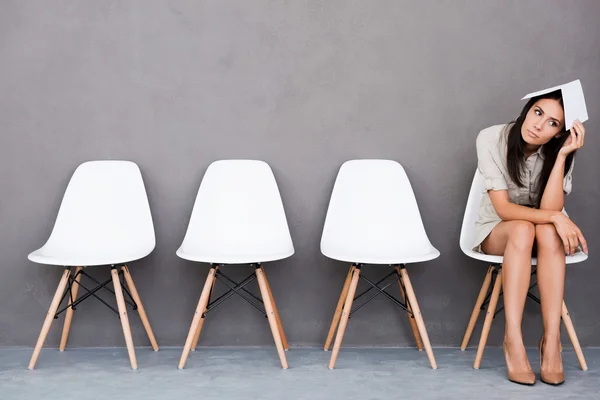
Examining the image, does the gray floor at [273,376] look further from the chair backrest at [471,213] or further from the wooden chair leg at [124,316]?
the chair backrest at [471,213]

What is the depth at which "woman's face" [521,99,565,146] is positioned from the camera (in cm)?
199

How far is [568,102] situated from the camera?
1979 mm

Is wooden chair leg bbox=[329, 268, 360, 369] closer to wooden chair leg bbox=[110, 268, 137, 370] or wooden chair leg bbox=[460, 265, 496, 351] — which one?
wooden chair leg bbox=[460, 265, 496, 351]

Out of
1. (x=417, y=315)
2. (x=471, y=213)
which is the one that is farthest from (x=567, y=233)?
(x=417, y=315)

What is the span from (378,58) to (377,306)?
1.09 metres

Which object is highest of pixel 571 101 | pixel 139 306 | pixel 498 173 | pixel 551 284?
pixel 571 101

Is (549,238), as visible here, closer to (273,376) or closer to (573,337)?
(573,337)

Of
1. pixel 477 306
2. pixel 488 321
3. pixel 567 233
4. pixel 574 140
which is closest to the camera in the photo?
pixel 567 233

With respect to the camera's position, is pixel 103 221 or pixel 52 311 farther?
pixel 103 221

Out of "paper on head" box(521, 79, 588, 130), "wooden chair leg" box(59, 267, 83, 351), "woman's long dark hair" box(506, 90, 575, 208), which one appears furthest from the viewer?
"wooden chair leg" box(59, 267, 83, 351)

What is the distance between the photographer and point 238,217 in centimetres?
231

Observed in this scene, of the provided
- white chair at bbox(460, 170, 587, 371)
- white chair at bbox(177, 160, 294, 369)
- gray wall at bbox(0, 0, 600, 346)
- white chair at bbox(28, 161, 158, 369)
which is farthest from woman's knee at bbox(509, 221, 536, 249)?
white chair at bbox(28, 161, 158, 369)

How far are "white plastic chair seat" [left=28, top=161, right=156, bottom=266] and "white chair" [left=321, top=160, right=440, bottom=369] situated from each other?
78 centimetres

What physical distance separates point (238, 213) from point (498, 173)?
1046mm
